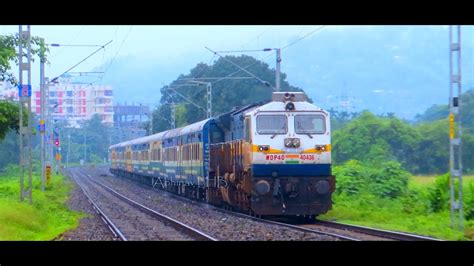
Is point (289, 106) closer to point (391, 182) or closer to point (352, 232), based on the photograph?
point (352, 232)

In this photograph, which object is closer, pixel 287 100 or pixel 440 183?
pixel 287 100

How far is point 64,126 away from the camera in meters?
95.1

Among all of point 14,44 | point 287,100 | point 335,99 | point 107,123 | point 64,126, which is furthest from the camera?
point 64,126

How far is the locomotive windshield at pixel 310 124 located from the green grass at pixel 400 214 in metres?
2.89

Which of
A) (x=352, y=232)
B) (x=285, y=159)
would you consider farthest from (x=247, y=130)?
(x=352, y=232)

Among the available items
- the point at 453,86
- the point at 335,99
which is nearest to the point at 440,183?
the point at 453,86

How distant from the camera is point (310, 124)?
23.1m

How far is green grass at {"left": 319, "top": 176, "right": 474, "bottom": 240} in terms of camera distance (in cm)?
1928

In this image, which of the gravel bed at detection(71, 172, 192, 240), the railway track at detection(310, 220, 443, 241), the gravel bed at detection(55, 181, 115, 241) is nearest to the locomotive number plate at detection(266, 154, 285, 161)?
the railway track at detection(310, 220, 443, 241)

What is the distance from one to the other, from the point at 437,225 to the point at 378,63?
37.8m

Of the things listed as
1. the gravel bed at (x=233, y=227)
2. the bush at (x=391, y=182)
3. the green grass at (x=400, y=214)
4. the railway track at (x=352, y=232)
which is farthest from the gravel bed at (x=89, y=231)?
the bush at (x=391, y=182)

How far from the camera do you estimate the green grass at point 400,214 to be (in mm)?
19281
